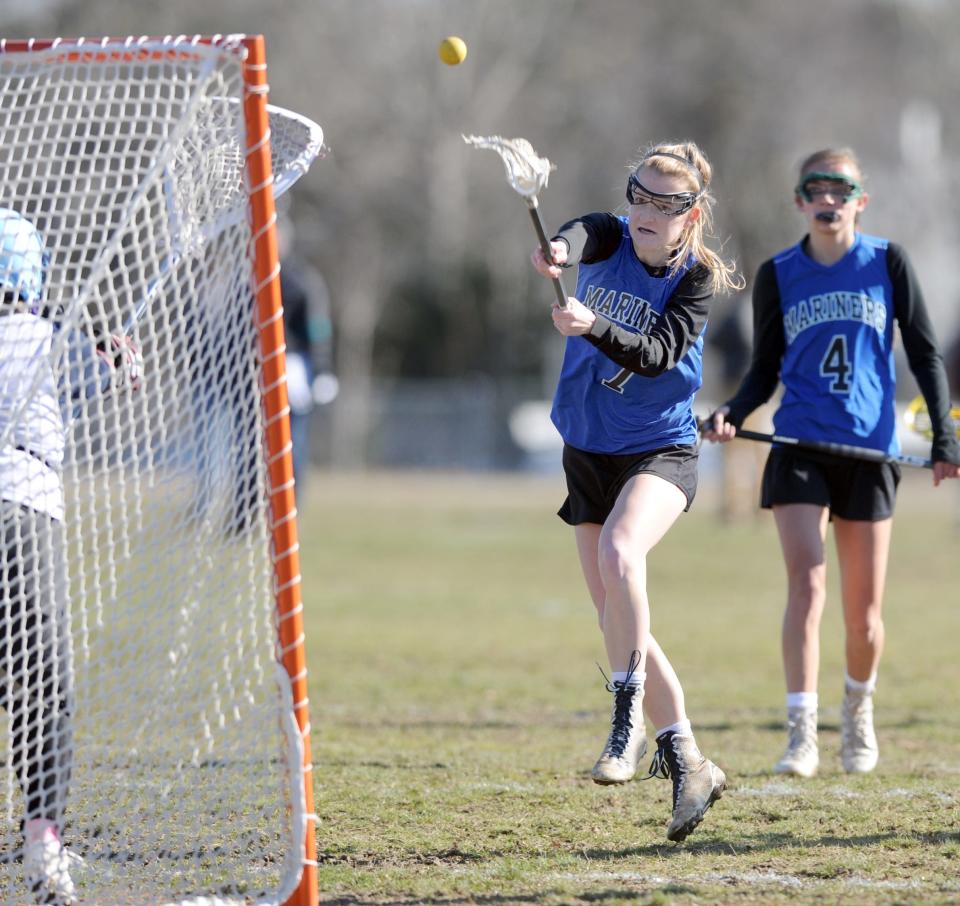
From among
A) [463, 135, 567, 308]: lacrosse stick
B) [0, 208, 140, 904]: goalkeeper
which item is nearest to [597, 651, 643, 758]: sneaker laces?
[463, 135, 567, 308]: lacrosse stick

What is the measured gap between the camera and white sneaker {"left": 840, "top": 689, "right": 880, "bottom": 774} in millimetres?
5508

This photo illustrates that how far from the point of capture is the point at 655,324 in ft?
14.2

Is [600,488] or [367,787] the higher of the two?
[600,488]

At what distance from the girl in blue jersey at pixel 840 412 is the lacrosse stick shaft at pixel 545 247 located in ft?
4.72

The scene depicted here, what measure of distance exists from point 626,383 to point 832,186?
1.45 m

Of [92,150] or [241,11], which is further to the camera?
[241,11]

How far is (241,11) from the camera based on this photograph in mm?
34250

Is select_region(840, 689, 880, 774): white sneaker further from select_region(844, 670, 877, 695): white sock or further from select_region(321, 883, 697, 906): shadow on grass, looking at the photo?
select_region(321, 883, 697, 906): shadow on grass

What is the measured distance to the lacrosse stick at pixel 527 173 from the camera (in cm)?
397

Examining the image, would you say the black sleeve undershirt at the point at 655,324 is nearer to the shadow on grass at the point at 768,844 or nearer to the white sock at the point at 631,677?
the white sock at the point at 631,677

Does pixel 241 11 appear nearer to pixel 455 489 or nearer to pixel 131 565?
pixel 455 489

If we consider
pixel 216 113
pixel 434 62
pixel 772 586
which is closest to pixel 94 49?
pixel 216 113

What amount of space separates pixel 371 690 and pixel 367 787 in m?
2.46

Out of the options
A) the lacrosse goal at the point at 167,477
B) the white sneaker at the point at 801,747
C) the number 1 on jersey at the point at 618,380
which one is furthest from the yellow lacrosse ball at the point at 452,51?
the white sneaker at the point at 801,747
